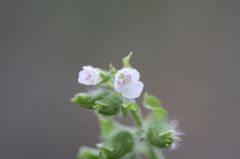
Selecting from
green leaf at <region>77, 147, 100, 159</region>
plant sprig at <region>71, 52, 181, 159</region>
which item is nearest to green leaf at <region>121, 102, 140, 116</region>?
plant sprig at <region>71, 52, 181, 159</region>

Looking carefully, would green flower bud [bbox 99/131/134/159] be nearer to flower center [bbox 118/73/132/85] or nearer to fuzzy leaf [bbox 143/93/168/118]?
fuzzy leaf [bbox 143/93/168/118]

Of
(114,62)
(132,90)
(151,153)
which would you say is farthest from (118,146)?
(114,62)

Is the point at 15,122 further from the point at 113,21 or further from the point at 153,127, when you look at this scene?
the point at 153,127

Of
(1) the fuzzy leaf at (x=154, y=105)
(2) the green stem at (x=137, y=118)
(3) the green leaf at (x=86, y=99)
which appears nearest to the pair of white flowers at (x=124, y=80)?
(3) the green leaf at (x=86, y=99)

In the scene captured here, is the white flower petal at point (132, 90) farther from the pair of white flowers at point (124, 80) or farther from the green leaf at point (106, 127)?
the green leaf at point (106, 127)

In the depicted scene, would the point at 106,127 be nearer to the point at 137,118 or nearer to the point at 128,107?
the point at 137,118

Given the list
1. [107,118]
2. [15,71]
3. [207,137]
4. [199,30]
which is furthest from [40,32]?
[107,118]
